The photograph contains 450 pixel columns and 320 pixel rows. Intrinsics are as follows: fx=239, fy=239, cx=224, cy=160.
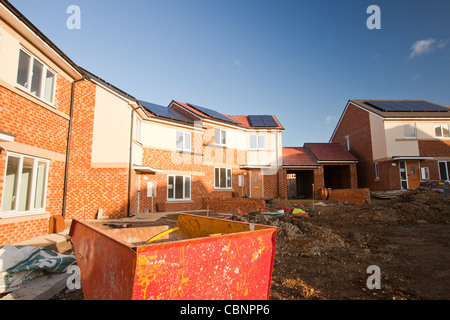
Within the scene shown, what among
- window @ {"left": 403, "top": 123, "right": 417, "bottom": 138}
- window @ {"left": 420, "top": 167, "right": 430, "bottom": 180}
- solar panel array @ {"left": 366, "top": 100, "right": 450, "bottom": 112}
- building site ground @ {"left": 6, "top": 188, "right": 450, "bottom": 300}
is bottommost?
building site ground @ {"left": 6, "top": 188, "right": 450, "bottom": 300}

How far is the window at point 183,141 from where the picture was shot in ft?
53.7

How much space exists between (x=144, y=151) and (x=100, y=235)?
12.5m

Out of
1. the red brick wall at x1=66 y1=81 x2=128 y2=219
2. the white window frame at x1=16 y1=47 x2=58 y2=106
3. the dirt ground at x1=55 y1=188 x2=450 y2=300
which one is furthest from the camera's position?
the red brick wall at x1=66 y1=81 x2=128 y2=219

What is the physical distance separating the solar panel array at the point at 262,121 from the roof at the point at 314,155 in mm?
3399

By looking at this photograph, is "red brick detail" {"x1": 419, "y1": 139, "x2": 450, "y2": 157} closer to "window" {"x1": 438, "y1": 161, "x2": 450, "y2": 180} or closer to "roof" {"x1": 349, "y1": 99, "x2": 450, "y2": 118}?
"window" {"x1": 438, "y1": 161, "x2": 450, "y2": 180}

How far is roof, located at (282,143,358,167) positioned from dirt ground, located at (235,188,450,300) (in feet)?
35.5

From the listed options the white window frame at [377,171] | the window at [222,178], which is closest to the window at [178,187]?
the window at [222,178]

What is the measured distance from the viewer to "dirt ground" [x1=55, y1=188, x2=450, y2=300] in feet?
13.5

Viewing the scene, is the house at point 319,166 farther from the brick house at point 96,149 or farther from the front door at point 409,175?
the front door at point 409,175

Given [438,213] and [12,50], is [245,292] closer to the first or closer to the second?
[12,50]

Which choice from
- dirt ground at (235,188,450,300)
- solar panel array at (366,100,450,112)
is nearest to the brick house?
dirt ground at (235,188,450,300)

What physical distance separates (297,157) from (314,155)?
5.45ft

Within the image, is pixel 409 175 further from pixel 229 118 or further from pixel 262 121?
pixel 229 118

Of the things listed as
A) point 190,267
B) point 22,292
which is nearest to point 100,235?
point 190,267
